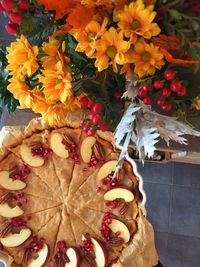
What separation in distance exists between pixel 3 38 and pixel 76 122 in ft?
3.05

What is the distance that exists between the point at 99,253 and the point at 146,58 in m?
0.63

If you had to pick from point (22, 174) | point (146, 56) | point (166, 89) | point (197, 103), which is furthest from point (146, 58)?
point (22, 174)

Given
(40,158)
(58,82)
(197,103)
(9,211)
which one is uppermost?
(58,82)

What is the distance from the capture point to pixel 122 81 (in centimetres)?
94

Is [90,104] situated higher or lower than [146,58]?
lower

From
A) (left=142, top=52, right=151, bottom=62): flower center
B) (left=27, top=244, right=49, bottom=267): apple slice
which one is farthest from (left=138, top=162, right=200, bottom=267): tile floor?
(left=142, top=52, right=151, bottom=62): flower center

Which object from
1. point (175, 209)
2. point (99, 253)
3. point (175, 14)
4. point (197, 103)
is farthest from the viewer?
point (175, 209)

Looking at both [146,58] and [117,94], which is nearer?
[146,58]

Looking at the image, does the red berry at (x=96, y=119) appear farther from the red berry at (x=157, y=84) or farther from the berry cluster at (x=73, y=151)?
the berry cluster at (x=73, y=151)

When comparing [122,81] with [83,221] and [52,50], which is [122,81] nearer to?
[52,50]

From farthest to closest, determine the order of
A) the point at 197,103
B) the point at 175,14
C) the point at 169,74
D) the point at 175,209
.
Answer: the point at 175,209 → the point at 197,103 → the point at 169,74 → the point at 175,14

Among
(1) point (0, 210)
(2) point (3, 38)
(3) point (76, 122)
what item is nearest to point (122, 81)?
(3) point (76, 122)

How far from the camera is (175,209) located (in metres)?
1.78

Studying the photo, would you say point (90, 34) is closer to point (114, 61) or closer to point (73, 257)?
point (114, 61)
